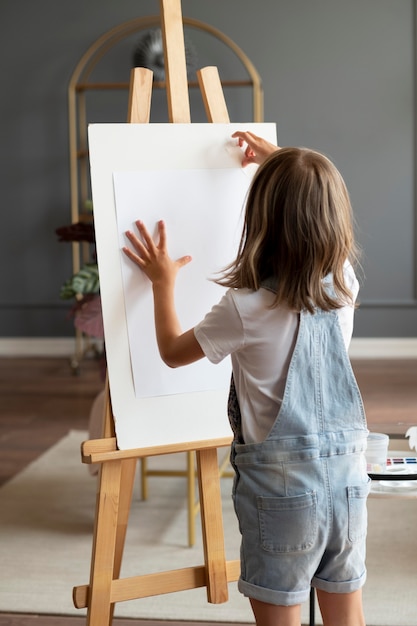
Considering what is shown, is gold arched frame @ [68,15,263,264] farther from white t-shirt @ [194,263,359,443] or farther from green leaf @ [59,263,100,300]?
white t-shirt @ [194,263,359,443]

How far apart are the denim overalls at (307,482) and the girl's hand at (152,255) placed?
52 cm

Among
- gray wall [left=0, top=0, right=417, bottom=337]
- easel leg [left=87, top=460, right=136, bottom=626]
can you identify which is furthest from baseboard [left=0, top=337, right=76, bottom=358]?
easel leg [left=87, top=460, right=136, bottom=626]

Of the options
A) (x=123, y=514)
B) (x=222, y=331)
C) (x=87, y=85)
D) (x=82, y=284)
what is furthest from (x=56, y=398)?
(x=222, y=331)

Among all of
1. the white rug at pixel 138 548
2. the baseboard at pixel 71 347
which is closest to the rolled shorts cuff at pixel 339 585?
the white rug at pixel 138 548

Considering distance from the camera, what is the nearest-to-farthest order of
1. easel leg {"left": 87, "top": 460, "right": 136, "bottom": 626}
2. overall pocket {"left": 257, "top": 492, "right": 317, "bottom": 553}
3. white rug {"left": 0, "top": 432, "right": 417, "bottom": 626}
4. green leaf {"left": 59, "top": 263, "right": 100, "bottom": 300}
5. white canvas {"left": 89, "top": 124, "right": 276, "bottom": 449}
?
overall pocket {"left": 257, "top": 492, "right": 317, "bottom": 553} → easel leg {"left": 87, "top": 460, "right": 136, "bottom": 626} → white canvas {"left": 89, "top": 124, "right": 276, "bottom": 449} → white rug {"left": 0, "top": 432, "right": 417, "bottom": 626} → green leaf {"left": 59, "top": 263, "right": 100, "bottom": 300}

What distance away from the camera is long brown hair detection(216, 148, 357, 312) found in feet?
4.45

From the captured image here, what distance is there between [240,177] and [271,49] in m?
4.26

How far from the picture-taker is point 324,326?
4.62 feet

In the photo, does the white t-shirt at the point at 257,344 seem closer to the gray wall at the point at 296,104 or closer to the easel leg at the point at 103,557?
the easel leg at the point at 103,557

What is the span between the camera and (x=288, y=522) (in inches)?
53.4

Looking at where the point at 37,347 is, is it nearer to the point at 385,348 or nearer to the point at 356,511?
the point at 385,348

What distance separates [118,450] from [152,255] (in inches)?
16.5

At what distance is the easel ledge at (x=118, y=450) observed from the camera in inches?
70.1

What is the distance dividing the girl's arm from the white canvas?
0.02m
